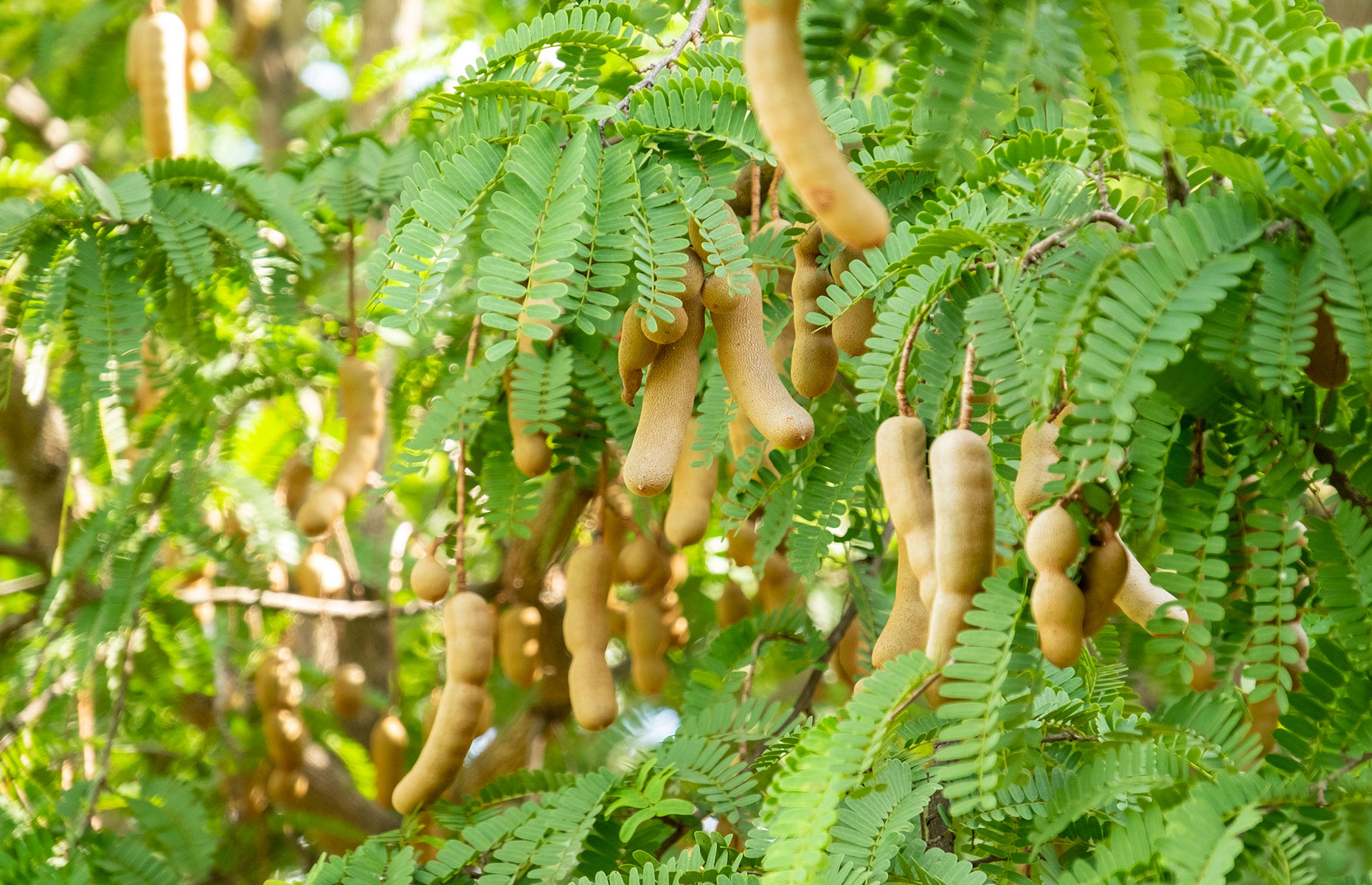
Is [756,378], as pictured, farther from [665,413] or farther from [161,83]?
[161,83]

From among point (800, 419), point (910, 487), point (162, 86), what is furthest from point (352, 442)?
point (910, 487)

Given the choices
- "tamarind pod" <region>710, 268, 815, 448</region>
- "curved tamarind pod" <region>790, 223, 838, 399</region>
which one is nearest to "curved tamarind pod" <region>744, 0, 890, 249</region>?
"tamarind pod" <region>710, 268, 815, 448</region>

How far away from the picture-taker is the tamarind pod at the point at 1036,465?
95 centimetres

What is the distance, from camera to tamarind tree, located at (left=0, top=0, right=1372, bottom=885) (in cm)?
88

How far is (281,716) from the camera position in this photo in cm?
265

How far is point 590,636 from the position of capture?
1.76 meters

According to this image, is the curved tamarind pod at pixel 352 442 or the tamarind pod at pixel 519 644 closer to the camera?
the curved tamarind pod at pixel 352 442

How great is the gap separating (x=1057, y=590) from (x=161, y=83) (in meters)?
2.20

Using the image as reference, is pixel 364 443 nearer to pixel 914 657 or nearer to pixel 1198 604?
pixel 914 657

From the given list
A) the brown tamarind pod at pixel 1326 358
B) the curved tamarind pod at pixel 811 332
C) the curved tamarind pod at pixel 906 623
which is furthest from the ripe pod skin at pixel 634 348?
the brown tamarind pod at pixel 1326 358

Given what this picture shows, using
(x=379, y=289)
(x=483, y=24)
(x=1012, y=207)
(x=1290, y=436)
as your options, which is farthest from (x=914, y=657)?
(x=483, y=24)

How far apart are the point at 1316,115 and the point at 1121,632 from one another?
2.54 ft

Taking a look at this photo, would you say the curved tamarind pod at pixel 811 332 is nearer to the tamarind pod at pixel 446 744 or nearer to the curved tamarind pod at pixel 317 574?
the tamarind pod at pixel 446 744

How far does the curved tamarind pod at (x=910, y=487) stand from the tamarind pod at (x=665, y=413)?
0.20 metres
